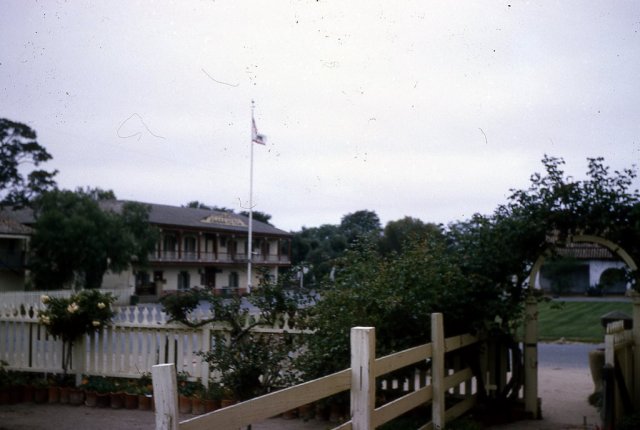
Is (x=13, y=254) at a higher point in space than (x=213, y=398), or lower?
higher

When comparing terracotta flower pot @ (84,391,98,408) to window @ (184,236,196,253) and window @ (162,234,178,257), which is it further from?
window @ (184,236,196,253)

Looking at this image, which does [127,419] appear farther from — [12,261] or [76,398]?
[12,261]

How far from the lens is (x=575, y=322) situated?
2895cm

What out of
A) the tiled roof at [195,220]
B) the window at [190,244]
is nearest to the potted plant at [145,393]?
the tiled roof at [195,220]

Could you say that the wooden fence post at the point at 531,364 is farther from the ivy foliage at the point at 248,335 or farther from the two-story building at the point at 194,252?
the two-story building at the point at 194,252

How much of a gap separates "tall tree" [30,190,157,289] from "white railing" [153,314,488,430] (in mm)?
33839

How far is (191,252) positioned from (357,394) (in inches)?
1984

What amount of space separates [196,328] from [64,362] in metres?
2.46

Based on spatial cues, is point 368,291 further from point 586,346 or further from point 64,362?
point 586,346

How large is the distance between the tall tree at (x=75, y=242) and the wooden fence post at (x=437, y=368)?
34.9 meters

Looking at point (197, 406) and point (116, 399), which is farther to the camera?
point (116, 399)

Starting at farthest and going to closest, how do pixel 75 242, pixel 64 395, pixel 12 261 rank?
pixel 12 261
pixel 75 242
pixel 64 395

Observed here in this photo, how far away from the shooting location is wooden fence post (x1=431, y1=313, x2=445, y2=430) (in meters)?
7.60

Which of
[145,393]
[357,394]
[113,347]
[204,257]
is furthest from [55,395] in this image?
[204,257]
